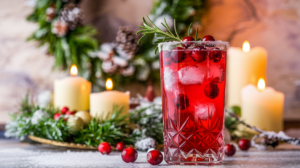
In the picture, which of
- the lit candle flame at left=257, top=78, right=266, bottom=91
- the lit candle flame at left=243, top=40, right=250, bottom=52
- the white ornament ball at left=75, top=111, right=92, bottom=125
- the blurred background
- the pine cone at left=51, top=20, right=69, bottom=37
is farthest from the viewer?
the blurred background

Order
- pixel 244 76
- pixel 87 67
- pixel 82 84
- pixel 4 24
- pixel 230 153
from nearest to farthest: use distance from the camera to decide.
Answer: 1. pixel 230 153
2. pixel 82 84
3. pixel 244 76
4. pixel 87 67
5. pixel 4 24

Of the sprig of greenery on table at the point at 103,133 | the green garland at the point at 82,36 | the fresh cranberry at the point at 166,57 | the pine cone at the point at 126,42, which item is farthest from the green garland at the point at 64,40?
the fresh cranberry at the point at 166,57

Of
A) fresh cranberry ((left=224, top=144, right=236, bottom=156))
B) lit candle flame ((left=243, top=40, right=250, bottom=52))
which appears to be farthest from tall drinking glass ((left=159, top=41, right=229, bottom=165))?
lit candle flame ((left=243, top=40, right=250, bottom=52))

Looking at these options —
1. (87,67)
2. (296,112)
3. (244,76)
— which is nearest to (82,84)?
(87,67)

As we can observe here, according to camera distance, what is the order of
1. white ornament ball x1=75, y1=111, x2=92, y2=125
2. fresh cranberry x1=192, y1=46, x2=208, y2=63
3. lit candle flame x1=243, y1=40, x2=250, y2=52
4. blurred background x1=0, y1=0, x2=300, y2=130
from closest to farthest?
1. fresh cranberry x1=192, y1=46, x2=208, y2=63
2. white ornament ball x1=75, y1=111, x2=92, y2=125
3. lit candle flame x1=243, y1=40, x2=250, y2=52
4. blurred background x1=0, y1=0, x2=300, y2=130

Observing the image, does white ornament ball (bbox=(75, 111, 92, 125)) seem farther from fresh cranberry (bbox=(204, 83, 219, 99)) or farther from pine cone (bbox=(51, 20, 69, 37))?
pine cone (bbox=(51, 20, 69, 37))

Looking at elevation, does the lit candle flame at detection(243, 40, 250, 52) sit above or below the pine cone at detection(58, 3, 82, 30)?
below

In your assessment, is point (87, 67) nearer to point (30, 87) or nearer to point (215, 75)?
point (30, 87)
